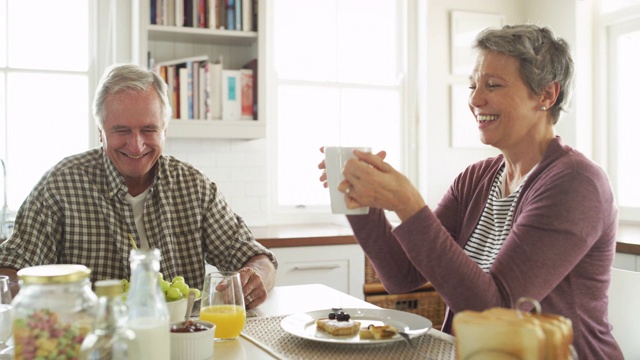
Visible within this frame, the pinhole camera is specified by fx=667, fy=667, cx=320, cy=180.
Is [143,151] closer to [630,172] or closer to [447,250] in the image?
[447,250]

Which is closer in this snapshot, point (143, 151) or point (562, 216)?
point (562, 216)

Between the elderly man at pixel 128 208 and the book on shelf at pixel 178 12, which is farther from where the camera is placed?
the book on shelf at pixel 178 12

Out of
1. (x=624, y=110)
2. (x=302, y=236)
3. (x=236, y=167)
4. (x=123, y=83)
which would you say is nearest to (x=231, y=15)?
(x=236, y=167)

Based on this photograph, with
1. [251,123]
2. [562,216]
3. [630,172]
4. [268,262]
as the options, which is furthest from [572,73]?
[630,172]

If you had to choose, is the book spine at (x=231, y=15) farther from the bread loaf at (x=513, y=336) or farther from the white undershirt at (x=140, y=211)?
the bread loaf at (x=513, y=336)

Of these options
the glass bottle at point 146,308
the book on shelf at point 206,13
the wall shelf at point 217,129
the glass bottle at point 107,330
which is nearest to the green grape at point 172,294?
the glass bottle at point 146,308

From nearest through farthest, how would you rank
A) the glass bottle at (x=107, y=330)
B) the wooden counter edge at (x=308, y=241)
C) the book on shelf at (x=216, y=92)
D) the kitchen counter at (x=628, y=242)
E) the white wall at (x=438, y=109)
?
the glass bottle at (x=107, y=330) < the kitchen counter at (x=628, y=242) < the wooden counter edge at (x=308, y=241) < the book on shelf at (x=216, y=92) < the white wall at (x=438, y=109)

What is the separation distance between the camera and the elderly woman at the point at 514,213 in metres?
1.36

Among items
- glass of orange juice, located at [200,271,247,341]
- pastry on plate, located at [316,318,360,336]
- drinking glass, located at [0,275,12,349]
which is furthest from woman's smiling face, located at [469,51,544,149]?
drinking glass, located at [0,275,12,349]

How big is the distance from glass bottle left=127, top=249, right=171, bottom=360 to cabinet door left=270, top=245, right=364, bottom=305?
217 centimetres

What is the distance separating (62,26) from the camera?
3586 mm

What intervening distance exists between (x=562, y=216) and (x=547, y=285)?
0.15 metres

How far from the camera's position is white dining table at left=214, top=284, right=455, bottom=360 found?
1.32 m

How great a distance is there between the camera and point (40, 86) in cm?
356
